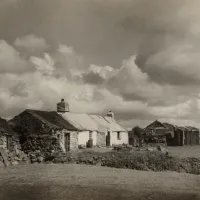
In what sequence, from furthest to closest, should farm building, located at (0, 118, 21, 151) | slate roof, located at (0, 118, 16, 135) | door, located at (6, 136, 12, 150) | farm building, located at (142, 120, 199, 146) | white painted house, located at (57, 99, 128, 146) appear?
farm building, located at (142, 120, 199, 146) → white painted house, located at (57, 99, 128, 146) → door, located at (6, 136, 12, 150) → slate roof, located at (0, 118, 16, 135) → farm building, located at (0, 118, 21, 151)

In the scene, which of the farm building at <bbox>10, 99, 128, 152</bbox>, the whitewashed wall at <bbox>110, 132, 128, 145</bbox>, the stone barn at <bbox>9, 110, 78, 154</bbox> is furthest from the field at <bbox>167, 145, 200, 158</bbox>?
the stone barn at <bbox>9, 110, 78, 154</bbox>

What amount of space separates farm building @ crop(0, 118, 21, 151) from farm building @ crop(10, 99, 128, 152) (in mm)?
1198

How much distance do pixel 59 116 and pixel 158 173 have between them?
1789 centimetres

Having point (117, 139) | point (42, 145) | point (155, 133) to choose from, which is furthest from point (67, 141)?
point (155, 133)

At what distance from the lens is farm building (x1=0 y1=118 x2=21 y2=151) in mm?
30500

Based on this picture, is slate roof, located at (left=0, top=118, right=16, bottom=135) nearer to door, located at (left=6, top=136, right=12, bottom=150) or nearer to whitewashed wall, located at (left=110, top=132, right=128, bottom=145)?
door, located at (left=6, top=136, right=12, bottom=150)

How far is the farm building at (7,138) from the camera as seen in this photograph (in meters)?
30.5

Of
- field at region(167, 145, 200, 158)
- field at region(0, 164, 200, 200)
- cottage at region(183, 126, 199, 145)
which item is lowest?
field at region(0, 164, 200, 200)

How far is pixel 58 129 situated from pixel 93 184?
1580cm

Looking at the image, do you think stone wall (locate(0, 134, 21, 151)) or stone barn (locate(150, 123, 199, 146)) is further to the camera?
stone barn (locate(150, 123, 199, 146))

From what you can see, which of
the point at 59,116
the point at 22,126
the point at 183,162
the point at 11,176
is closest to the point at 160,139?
the point at 59,116

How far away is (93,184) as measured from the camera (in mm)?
19094

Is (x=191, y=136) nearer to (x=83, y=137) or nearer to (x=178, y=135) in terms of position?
(x=178, y=135)

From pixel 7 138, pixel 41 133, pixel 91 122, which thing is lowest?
pixel 7 138
